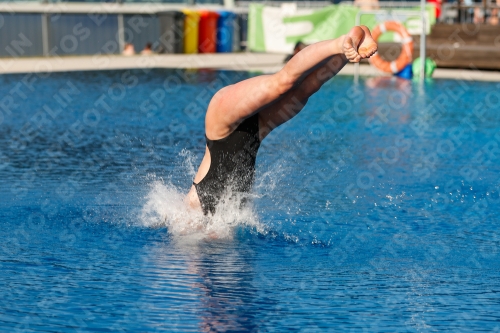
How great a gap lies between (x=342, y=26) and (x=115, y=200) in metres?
17.5

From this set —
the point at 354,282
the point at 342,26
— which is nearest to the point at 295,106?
the point at 354,282

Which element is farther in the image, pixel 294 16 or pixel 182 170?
pixel 294 16

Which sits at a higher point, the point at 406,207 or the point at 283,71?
the point at 283,71

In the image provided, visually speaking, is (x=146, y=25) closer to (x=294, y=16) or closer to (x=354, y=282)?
(x=294, y=16)

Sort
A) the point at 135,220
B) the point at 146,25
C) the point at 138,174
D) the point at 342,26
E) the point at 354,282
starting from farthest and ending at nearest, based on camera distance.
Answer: the point at 146,25, the point at 342,26, the point at 138,174, the point at 135,220, the point at 354,282

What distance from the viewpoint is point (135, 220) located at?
598 cm

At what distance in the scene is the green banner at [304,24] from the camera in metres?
22.0

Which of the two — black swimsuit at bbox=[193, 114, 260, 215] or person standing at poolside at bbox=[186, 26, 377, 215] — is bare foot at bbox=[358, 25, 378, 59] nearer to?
person standing at poolside at bbox=[186, 26, 377, 215]

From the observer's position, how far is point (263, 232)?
5641 mm

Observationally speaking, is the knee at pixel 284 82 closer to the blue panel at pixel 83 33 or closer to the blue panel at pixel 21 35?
the blue panel at pixel 21 35

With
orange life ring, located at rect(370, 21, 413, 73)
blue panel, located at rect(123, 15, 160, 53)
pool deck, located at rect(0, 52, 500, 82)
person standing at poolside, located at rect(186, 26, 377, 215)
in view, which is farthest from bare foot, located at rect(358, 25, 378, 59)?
blue panel, located at rect(123, 15, 160, 53)

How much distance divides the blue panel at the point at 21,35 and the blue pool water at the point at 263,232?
511 inches

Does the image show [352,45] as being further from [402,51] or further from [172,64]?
[172,64]

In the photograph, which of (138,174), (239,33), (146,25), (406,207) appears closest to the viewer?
(406,207)
